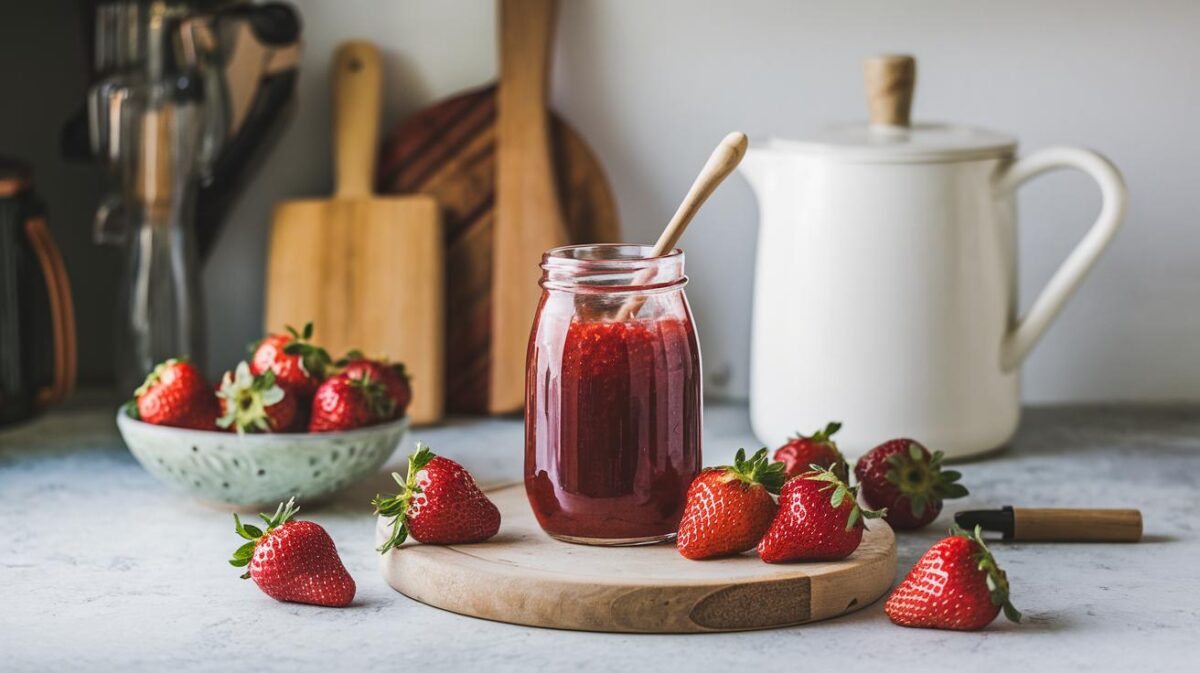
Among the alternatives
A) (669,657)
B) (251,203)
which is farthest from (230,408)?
(251,203)

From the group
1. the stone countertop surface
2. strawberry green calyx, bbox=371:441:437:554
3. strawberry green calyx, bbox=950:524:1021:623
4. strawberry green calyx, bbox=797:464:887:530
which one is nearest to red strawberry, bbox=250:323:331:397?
the stone countertop surface

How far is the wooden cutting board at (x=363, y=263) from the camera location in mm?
1454

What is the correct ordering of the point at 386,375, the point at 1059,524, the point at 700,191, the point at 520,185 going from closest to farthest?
the point at 700,191, the point at 1059,524, the point at 386,375, the point at 520,185

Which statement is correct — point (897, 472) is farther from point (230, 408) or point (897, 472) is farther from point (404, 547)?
point (230, 408)

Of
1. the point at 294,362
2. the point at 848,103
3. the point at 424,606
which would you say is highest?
the point at 848,103

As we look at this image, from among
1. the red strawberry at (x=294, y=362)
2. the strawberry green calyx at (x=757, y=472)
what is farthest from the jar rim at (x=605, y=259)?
the red strawberry at (x=294, y=362)

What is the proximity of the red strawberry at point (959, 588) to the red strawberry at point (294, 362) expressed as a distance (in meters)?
0.51

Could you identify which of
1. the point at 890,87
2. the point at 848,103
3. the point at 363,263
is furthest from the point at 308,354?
the point at 848,103

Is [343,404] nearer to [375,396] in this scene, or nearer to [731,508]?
[375,396]

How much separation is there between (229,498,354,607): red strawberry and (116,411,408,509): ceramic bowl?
0.17 m

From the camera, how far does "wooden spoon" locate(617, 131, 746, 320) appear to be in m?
0.91

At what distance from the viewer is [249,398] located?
42.1 inches

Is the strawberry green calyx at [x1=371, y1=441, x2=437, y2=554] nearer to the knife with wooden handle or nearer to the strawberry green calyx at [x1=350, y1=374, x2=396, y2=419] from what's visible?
the strawberry green calyx at [x1=350, y1=374, x2=396, y2=419]

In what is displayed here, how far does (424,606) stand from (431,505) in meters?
0.06
